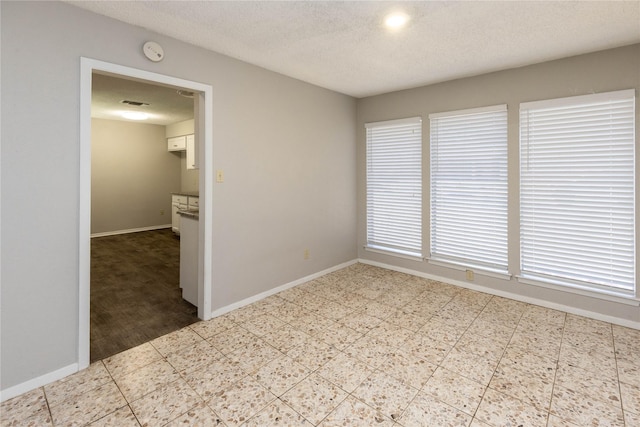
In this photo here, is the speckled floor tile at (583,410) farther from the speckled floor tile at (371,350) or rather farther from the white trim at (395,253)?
the white trim at (395,253)

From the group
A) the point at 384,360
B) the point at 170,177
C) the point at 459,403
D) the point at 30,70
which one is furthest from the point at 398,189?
the point at 170,177

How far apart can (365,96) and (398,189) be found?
4.75 ft

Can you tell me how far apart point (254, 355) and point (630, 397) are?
7.94ft

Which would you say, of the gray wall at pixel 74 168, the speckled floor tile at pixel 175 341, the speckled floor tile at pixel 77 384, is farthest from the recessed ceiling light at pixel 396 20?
the speckled floor tile at pixel 77 384

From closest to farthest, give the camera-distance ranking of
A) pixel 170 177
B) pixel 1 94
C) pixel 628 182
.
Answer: pixel 1 94 → pixel 628 182 → pixel 170 177

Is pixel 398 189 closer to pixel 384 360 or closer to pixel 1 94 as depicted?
pixel 384 360

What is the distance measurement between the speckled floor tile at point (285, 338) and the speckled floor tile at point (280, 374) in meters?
0.17

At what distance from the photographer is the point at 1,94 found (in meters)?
1.84

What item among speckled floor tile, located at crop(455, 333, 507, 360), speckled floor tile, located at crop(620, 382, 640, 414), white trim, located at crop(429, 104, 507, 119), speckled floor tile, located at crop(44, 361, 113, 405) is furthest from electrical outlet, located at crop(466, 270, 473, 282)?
speckled floor tile, located at crop(44, 361, 113, 405)

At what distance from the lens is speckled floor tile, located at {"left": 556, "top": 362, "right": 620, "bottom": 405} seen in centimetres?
191

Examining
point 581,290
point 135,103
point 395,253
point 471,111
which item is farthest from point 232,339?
point 135,103

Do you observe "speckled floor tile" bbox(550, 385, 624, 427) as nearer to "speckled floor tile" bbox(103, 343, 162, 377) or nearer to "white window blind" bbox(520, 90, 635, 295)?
"white window blind" bbox(520, 90, 635, 295)

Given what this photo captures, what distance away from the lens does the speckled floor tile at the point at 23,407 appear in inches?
68.8

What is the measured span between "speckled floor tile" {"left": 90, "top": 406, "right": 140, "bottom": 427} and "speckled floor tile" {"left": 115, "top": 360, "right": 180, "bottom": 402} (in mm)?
115
